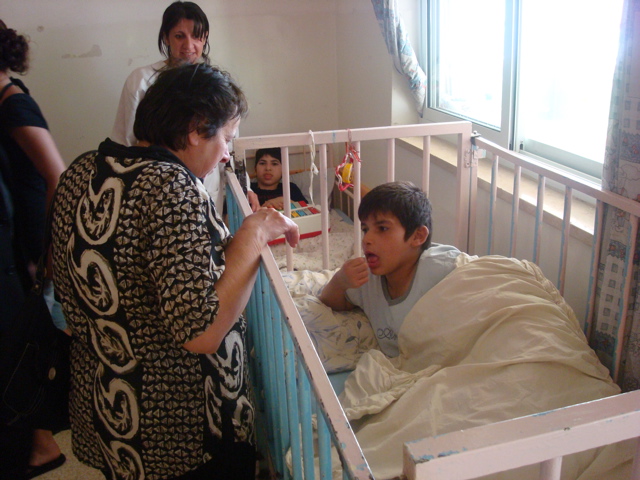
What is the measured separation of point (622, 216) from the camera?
1375 millimetres

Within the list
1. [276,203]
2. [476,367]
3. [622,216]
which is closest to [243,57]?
[276,203]

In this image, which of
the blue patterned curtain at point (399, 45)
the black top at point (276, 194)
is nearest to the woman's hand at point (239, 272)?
the blue patterned curtain at point (399, 45)

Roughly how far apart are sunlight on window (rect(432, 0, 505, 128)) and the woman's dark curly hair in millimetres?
1748

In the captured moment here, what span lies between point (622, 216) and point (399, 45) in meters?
1.66

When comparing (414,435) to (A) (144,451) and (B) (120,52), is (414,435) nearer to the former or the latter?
(A) (144,451)

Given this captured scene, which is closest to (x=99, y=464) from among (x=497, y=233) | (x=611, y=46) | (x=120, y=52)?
(x=497, y=233)

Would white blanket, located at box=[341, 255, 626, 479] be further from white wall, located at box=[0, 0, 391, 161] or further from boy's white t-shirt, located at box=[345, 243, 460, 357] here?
white wall, located at box=[0, 0, 391, 161]

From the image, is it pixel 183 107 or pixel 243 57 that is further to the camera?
pixel 243 57

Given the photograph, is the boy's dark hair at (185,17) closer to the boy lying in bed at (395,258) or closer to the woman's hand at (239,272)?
the boy lying in bed at (395,258)

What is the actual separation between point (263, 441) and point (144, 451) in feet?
2.03

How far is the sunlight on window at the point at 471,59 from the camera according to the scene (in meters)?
2.47

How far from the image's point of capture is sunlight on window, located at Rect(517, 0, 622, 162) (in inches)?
73.3

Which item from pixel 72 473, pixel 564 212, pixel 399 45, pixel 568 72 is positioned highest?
pixel 399 45

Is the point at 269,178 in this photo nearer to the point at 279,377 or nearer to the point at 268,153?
the point at 268,153
